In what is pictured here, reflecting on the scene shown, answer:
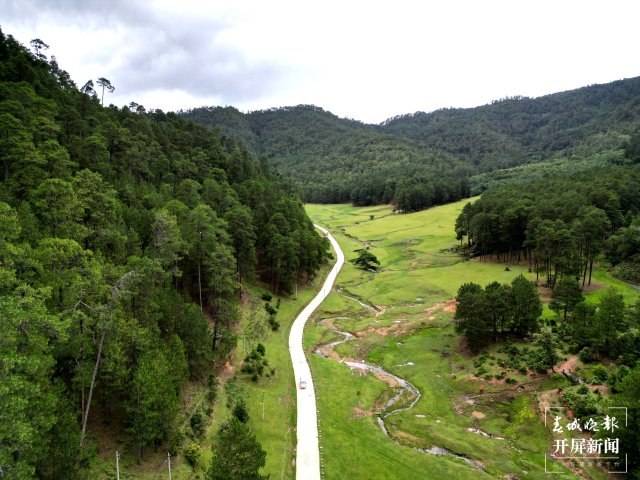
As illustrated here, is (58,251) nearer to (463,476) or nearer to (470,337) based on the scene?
(463,476)

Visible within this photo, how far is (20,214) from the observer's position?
3819 centimetres

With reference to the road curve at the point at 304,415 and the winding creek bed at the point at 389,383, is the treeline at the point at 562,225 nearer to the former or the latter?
the winding creek bed at the point at 389,383

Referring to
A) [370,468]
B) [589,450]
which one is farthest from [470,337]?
[370,468]

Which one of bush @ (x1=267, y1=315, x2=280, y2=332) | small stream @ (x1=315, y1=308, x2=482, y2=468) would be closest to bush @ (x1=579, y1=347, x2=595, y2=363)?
small stream @ (x1=315, y1=308, x2=482, y2=468)

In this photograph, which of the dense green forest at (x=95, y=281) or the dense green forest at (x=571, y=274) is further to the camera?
the dense green forest at (x=571, y=274)

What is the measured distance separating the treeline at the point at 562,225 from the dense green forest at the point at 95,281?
55535 millimetres

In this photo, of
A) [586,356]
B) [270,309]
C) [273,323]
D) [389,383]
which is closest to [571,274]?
[586,356]

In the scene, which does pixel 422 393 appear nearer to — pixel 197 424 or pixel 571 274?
pixel 197 424

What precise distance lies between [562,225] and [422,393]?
56.5 metres

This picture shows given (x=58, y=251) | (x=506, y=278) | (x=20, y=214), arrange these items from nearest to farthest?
(x=58, y=251) < (x=20, y=214) < (x=506, y=278)

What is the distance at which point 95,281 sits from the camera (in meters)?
32.3

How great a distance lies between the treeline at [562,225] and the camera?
84312 mm

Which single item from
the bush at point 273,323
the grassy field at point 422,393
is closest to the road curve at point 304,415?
the grassy field at point 422,393

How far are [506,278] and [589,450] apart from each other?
58.6m
